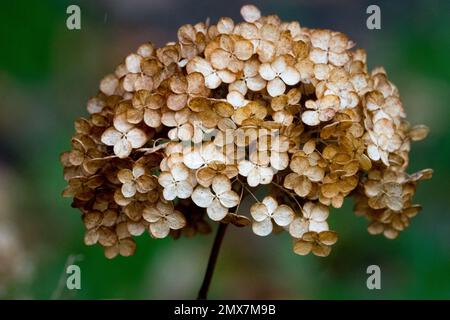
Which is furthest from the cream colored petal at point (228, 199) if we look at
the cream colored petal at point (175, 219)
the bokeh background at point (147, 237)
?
the bokeh background at point (147, 237)

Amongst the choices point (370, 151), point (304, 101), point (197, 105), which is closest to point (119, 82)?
point (197, 105)

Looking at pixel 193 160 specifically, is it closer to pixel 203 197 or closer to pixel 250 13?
pixel 203 197

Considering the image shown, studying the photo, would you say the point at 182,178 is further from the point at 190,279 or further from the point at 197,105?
the point at 190,279

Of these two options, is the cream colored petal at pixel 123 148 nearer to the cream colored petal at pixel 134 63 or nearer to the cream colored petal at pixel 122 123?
the cream colored petal at pixel 122 123

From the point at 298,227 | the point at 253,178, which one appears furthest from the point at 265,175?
the point at 298,227

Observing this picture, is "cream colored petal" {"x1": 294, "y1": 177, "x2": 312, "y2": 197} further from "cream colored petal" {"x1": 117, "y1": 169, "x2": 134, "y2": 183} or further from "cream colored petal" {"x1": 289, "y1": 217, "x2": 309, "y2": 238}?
"cream colored petal" {"x1": 117, "y1": 169, "x2": 134, "y2": 183}
